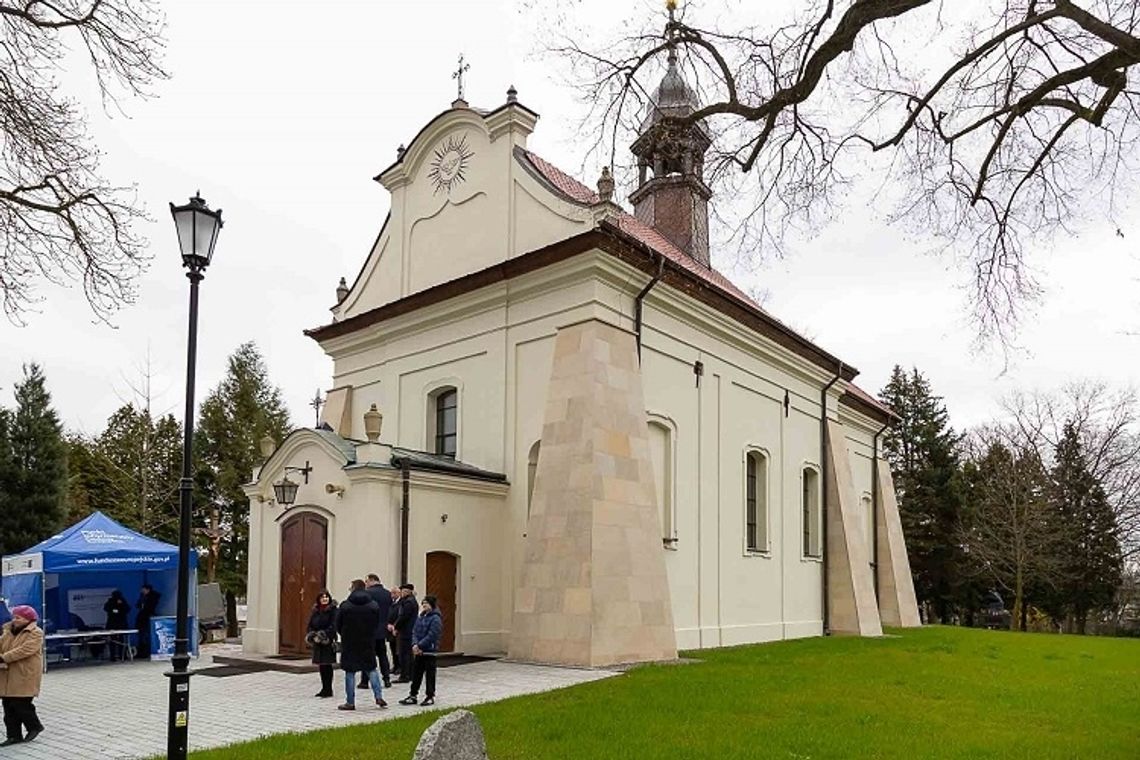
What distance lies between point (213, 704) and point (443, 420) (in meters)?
9.17

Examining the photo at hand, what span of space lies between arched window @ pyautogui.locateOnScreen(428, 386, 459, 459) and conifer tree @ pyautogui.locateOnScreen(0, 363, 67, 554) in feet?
78.8

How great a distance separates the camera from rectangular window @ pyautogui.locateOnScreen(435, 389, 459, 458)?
20391 mm

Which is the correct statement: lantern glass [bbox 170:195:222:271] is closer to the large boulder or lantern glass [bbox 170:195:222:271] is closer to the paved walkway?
the paved walkway

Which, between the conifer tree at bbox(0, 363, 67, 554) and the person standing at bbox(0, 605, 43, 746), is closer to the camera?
the person standing at bbox(0, 605, 43, 746)

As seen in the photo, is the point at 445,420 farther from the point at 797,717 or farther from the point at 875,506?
the point at 875,506

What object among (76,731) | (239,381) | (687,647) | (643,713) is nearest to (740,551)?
(687,647)

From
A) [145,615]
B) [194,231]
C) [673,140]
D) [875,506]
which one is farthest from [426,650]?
[875,506]

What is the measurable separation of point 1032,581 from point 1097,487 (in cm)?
543

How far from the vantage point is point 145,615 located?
1966 centimetres

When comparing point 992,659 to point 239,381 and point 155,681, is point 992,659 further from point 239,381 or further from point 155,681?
point 239,381

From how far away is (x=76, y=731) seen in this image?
10.8 m

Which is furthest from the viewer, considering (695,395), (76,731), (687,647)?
(695,395)

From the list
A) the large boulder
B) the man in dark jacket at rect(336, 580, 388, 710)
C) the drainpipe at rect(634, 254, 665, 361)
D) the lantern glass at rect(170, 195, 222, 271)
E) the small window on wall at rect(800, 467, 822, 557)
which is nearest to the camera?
the large boulder

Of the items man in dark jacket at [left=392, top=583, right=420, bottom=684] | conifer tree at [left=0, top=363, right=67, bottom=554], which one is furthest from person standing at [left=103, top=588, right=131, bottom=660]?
conifer tree at [left=0, top=363, right=67, bottom=554]
